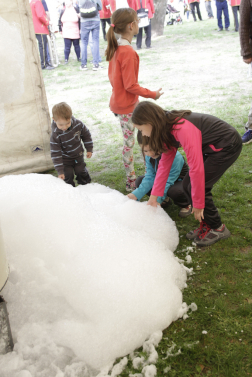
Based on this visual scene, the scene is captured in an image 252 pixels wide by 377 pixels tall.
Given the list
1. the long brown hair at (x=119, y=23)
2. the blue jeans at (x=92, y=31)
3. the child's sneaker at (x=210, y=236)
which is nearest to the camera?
the child's sneaker at (x=210, y=236)

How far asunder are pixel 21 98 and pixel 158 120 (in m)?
1.81

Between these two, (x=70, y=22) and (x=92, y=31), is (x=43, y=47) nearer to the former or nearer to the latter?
(x=70, y=22)

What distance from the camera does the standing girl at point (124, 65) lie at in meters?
2.57

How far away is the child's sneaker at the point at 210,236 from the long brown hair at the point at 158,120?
0.72 meters

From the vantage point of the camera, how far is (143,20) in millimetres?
9922

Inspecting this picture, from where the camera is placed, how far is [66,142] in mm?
2904

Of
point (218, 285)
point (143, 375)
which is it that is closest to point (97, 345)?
point (143, 375)

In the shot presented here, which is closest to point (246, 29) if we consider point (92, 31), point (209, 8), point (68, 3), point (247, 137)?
point (247, 137)

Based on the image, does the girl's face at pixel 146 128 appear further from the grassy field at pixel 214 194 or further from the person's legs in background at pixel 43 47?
the person's legs in background at pixel 43 47

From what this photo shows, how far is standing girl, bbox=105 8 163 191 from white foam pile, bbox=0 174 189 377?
3.22 feet

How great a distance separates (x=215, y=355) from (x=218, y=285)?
453 millimetres

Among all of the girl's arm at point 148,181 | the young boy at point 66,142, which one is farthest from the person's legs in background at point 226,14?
the girl's arm at point 148,181

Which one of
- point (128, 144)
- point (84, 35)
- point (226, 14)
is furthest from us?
point (226, 14)

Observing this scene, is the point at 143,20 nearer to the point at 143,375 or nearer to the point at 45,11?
the point at 45,11
